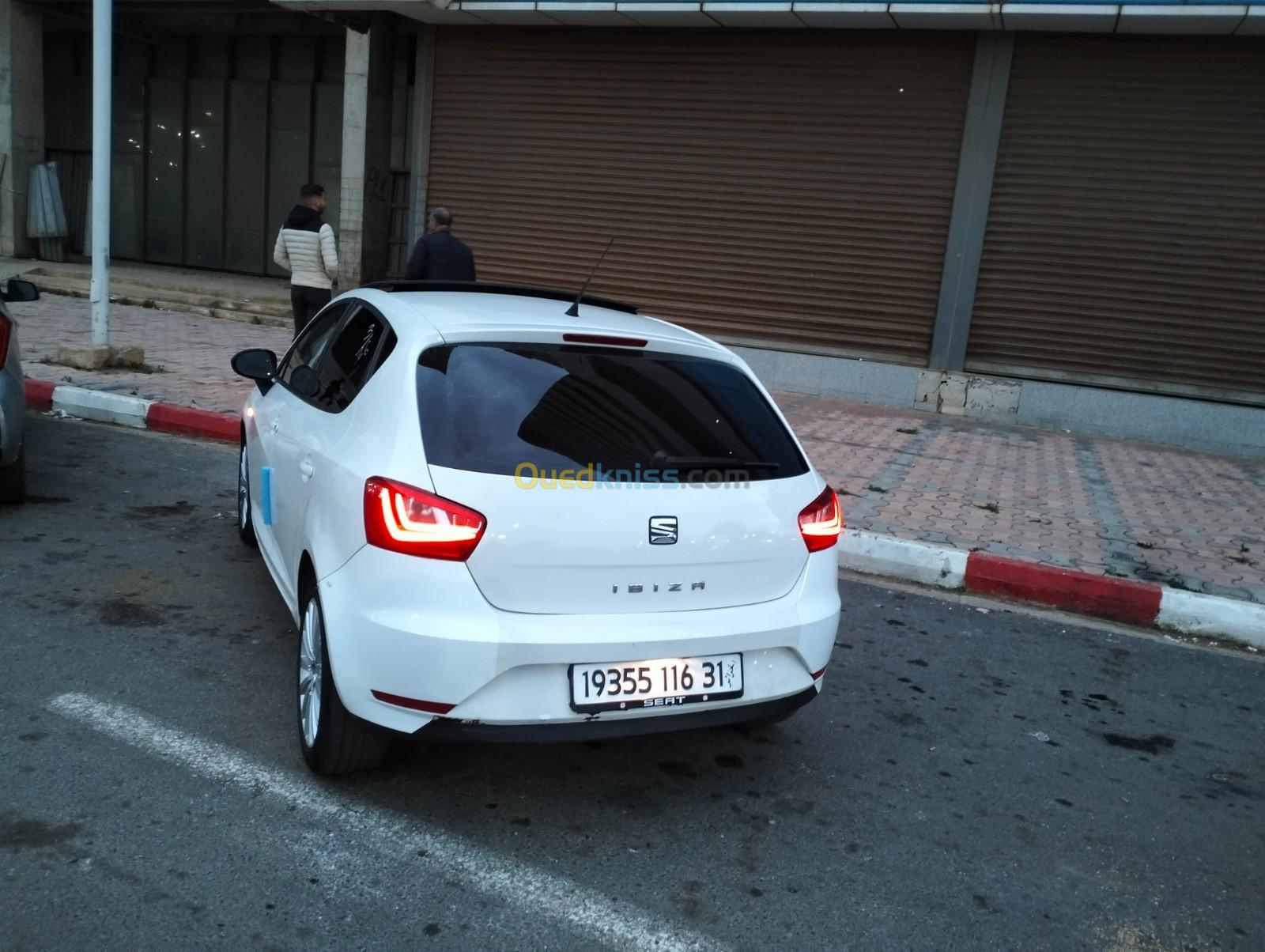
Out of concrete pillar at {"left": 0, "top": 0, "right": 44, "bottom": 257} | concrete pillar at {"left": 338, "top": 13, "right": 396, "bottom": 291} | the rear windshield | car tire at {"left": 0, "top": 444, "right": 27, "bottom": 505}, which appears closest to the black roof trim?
the rear windshield

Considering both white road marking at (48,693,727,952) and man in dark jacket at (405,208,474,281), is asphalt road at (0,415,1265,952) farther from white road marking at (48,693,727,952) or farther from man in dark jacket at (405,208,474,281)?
man in dark jacket at (405,208,474,281)

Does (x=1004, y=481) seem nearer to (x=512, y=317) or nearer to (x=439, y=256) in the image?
(x=439, y=256)

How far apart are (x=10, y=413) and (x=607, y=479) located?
14.0 feet

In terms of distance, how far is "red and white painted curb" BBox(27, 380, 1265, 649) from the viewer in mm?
5930

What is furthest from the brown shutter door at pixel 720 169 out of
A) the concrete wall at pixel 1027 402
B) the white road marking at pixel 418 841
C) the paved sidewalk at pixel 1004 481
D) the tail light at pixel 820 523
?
the white road marking at pixel 418 841

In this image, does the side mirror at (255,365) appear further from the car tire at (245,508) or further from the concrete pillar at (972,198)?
the concrete pillar at (972,198)

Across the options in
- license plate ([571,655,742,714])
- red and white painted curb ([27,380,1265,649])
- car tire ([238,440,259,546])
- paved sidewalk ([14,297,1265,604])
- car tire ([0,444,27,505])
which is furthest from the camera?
paved sidewalk ([14,297,1265,604])

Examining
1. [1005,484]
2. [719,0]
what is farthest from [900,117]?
[1005,484]

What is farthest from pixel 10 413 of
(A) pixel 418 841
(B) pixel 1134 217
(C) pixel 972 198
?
(B) pixel 1134 217

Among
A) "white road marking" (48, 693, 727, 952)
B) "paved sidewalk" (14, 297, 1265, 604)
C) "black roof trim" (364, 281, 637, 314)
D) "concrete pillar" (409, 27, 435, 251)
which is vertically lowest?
"white road marking" (48, 693, 727, 952)

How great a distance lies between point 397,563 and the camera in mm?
3191

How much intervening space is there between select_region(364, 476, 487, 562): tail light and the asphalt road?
0.89m

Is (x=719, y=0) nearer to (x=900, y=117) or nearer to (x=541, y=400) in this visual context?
(x=900, y=117)

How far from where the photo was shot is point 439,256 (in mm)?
9828
